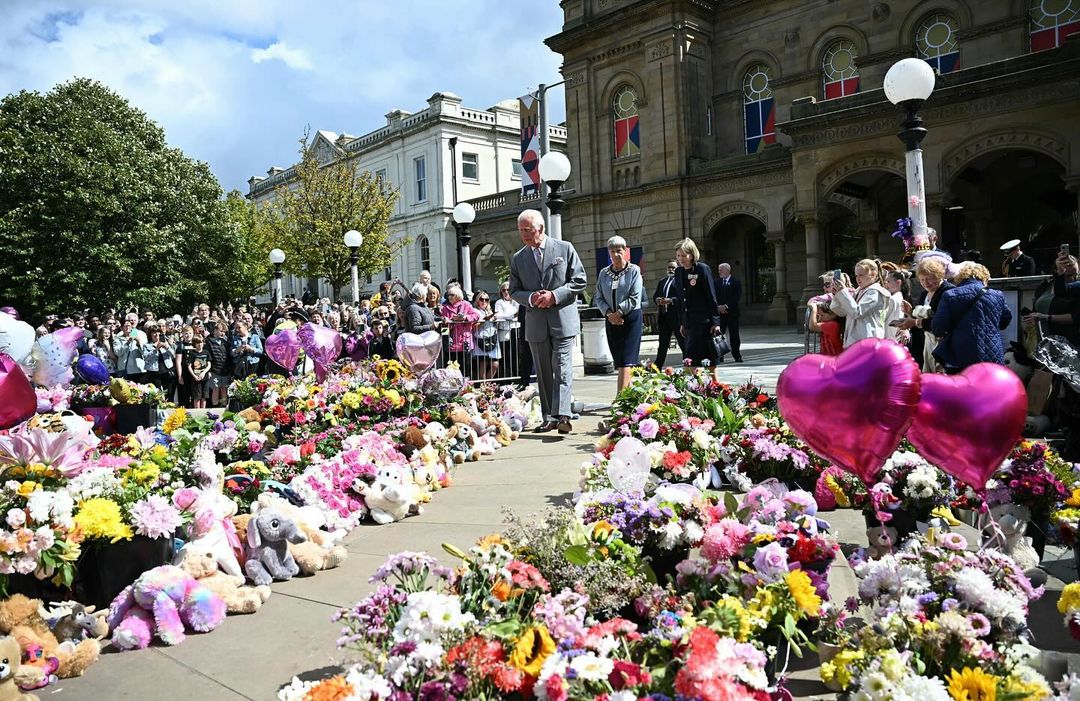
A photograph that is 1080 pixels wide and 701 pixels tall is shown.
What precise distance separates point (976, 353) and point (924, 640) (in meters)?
4.17

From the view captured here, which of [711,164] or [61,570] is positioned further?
[711,164]

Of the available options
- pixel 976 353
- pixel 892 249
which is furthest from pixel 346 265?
pixel 976 353

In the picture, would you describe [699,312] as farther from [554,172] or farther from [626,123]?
[626,123]

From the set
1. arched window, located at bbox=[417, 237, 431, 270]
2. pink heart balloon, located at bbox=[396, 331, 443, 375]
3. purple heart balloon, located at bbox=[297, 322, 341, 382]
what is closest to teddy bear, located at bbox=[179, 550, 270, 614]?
pink heart balloon, located at bbox=[396, 331, 443, 375]

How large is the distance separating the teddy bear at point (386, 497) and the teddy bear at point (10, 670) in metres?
2.34

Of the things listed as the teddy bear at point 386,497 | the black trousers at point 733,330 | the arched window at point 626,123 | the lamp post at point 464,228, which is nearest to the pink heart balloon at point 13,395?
the teddy bear at point 386,497

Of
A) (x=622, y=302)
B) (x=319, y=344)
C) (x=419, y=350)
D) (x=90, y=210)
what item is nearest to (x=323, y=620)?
(x=419, y=350)

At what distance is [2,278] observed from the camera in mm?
26938

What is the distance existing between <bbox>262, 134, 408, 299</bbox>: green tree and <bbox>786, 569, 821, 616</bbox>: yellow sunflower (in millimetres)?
31563

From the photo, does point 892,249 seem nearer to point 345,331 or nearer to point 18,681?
point 345,331

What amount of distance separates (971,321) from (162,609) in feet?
19.1

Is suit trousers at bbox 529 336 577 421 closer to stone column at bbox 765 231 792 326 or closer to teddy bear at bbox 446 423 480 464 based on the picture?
teddy bear at bbox 446 423 480 464

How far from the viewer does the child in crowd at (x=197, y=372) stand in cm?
1352

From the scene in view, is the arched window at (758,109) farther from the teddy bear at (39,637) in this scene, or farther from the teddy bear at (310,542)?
the teddy bear at (39,637)
